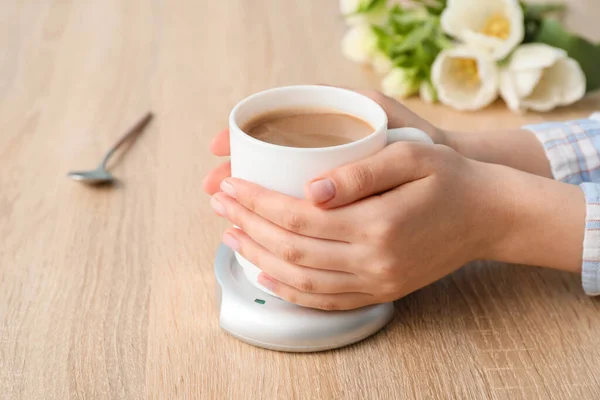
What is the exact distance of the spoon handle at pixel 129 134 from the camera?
94cm

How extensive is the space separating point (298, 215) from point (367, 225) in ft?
0.20

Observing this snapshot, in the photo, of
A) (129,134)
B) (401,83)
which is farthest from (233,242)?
(401,83)

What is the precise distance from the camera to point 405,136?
2.12 feet

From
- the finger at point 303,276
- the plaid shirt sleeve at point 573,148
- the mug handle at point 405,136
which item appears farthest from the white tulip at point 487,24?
the finger at point 303,276

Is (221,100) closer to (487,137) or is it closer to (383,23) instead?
(383,23)

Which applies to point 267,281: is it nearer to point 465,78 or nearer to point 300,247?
point 300,247

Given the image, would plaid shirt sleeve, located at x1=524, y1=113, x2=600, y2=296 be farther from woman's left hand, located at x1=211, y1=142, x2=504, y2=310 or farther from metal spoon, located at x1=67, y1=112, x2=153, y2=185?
metal spoon, located at x1=67, y1=112, x2=153, y2=185

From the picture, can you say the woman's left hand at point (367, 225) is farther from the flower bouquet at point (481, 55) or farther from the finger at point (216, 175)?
the flower bouquet at point (481, 55)

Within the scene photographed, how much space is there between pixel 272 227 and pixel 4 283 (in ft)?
1.00

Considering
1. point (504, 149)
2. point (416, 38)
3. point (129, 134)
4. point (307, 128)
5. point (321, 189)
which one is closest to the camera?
point (321, 189)

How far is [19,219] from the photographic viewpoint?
0.82m

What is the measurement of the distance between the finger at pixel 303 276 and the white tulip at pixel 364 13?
65cm

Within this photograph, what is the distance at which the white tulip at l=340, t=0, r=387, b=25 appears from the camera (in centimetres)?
117

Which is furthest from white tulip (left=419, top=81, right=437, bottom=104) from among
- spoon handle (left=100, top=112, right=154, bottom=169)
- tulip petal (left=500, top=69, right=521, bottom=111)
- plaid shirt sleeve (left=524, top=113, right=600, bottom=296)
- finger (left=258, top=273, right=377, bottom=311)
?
finger (left=258, top=273, right=377, bottom=311)
